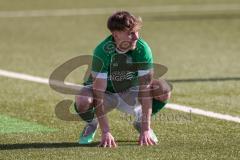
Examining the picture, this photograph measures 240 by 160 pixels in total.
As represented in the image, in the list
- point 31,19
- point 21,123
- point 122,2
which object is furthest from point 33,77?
point 122,2

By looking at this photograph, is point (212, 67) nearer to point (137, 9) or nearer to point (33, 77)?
point (33, 77)

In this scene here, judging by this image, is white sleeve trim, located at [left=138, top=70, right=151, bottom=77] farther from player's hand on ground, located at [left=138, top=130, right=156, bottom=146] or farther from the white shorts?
player's hand on ground, located at [left=138, top=130, right=156, bottom=146]

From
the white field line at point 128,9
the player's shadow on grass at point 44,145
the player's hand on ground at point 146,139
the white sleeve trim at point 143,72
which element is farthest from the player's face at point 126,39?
the white field line at point 128,9

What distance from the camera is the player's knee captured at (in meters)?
6.77

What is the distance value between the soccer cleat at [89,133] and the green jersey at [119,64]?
34cm

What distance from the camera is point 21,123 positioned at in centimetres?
777

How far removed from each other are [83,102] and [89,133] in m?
0.34

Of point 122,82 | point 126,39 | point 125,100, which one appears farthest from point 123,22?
point 125,100

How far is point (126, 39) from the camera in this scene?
6688 mm

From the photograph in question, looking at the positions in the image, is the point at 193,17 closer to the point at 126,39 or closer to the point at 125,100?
the point at 125,100

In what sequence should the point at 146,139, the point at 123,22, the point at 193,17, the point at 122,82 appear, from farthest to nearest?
the point at 193,17 → the point at 122,82 → the point at 146,139 → the point at 123,22

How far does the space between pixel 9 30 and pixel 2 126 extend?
7.42 meters

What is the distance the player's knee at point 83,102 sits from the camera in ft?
22.2

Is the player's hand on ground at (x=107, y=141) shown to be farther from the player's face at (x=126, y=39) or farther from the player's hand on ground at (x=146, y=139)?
the player's face at (x=126, y=39)
